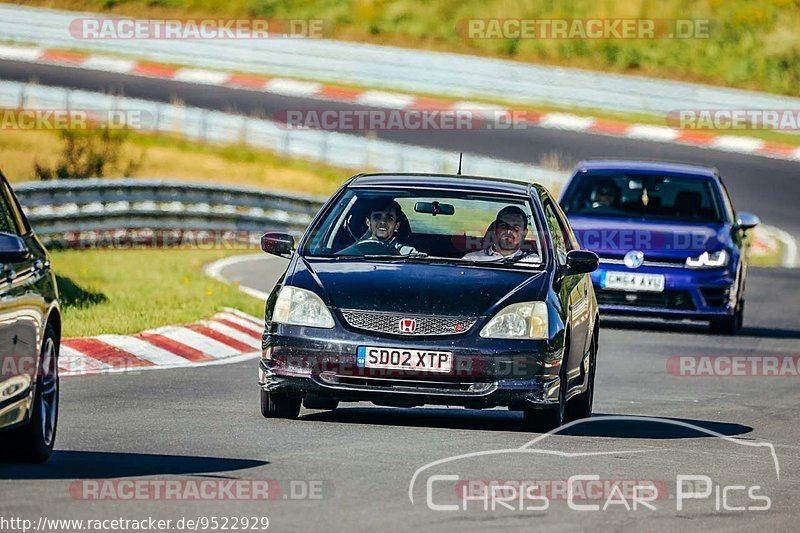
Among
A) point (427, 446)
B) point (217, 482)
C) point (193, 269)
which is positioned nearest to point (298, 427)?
point (427, 446)

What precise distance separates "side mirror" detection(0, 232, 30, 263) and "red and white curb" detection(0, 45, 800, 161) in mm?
32173

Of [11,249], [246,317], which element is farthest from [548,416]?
[246,317]

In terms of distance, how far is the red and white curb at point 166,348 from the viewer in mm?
13789

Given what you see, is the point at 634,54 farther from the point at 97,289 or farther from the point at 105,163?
the point at 97,289

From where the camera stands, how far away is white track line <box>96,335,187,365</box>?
14297mm

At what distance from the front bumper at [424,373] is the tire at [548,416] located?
18 cm

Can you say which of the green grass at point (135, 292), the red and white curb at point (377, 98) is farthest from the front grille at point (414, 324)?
the red and white curb at point (377, 98)

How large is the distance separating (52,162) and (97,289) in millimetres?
13732

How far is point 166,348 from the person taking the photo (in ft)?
48.6

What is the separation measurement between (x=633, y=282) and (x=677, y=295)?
0.47 metres

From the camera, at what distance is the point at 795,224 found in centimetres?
3388

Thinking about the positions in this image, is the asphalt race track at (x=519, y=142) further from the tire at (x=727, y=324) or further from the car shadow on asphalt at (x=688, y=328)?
the tire at (x=727, y=324)

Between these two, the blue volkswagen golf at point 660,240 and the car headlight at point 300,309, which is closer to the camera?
the car headlight at point 300,309

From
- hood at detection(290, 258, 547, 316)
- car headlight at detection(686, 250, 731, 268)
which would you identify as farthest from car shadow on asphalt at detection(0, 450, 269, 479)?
car headlight at detection(686, 250, 731, 268)
